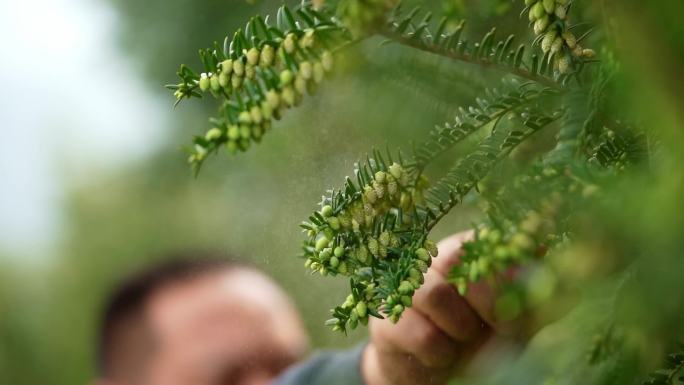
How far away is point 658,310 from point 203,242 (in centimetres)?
53

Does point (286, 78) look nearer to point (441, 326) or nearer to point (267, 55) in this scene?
point (267, 55)

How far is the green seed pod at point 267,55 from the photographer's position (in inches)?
10.6

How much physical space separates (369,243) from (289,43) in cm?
8

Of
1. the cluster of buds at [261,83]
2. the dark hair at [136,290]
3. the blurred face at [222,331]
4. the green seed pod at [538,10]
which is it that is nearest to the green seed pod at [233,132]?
the cluster of buds at [261,83]

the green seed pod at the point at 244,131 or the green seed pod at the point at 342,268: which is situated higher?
the green seed pod at the point at 244,131

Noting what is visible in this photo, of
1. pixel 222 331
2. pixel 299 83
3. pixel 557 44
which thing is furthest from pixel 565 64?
pixel 222 331

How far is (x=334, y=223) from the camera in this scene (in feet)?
0.95

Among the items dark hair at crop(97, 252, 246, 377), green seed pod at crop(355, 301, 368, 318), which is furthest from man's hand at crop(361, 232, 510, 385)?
dark hair at crop(97, 252, 246, 377)

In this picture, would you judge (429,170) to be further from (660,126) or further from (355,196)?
(660,126)

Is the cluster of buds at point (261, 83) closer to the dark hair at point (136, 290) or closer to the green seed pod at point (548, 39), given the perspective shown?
the green seed pod at point (548, 39)

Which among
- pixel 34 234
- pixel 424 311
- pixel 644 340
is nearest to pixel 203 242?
pixel 34 234

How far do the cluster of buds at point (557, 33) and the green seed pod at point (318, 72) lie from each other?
83 millimetres

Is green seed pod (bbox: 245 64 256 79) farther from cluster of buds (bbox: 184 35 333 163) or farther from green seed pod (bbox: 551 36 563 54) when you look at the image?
green seed pod (bbox: 551 36 563 54)

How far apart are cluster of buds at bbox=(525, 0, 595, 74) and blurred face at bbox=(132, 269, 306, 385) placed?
30cm
